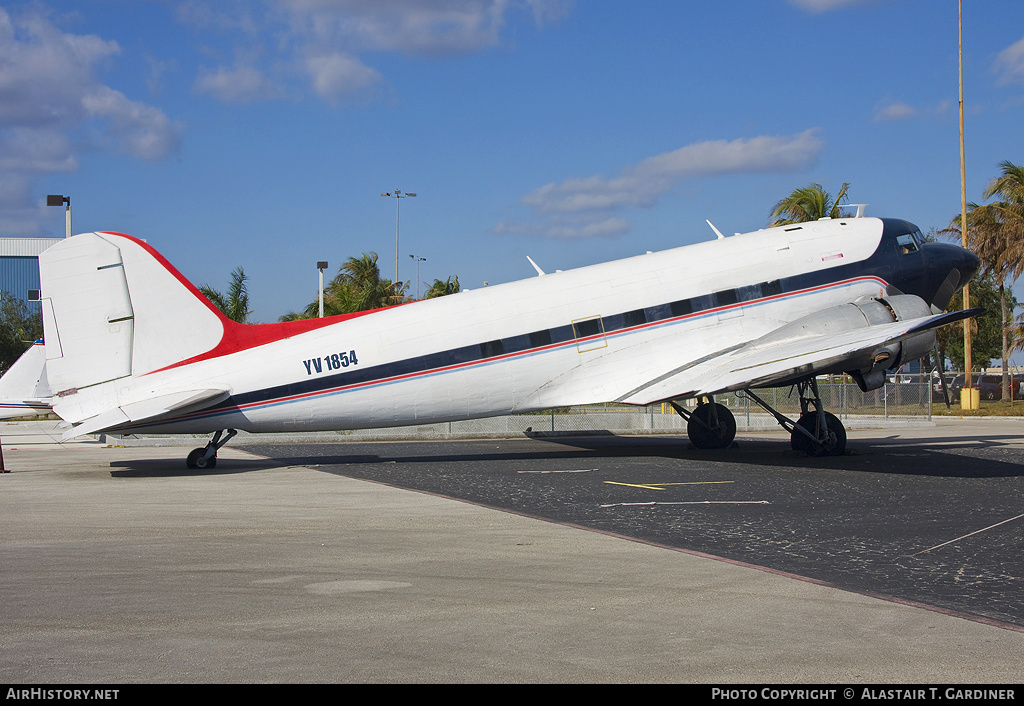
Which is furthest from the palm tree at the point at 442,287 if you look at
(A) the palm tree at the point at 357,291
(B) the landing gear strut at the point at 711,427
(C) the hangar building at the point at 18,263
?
(C) the hangar building at the point at 18,263

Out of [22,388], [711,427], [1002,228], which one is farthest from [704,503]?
[1002,228]

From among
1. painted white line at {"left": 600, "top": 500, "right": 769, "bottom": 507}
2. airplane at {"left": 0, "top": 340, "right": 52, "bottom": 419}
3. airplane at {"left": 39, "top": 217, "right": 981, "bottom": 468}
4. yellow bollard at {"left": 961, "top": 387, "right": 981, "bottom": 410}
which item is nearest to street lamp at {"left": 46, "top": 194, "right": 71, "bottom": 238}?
airplane at {"left": 0, "top": 340, "right": 52, "bottom": 419}

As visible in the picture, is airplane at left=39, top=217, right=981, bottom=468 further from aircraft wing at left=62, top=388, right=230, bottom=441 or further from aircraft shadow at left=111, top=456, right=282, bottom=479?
aircraft shadow at left=111, top=456, right=282, bottom=479

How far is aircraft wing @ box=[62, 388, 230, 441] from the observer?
16498 mm

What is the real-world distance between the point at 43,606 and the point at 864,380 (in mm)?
16975

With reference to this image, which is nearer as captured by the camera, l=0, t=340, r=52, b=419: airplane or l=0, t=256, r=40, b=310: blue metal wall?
l=0, t=340, r=52, b=419: airplane

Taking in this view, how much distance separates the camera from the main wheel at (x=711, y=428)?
894 inches

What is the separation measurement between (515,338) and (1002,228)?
41444 mm

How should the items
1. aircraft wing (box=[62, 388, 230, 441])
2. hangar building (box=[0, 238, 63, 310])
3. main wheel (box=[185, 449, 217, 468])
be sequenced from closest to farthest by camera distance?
aircraft wing (box=[62, 388, 230, 441]) < main wheel (box=[185, 449, 217, 468]) < hangar building (box=[0, 238, 63, 310])

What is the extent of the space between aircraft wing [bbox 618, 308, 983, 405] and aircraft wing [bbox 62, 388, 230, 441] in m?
8.75

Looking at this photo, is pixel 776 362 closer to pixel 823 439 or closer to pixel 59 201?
pixel 823 439

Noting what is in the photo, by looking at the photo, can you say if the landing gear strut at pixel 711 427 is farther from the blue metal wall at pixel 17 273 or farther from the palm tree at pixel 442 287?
the blue metal wall at pixel 17 273

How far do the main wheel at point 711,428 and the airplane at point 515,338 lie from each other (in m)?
1.95
